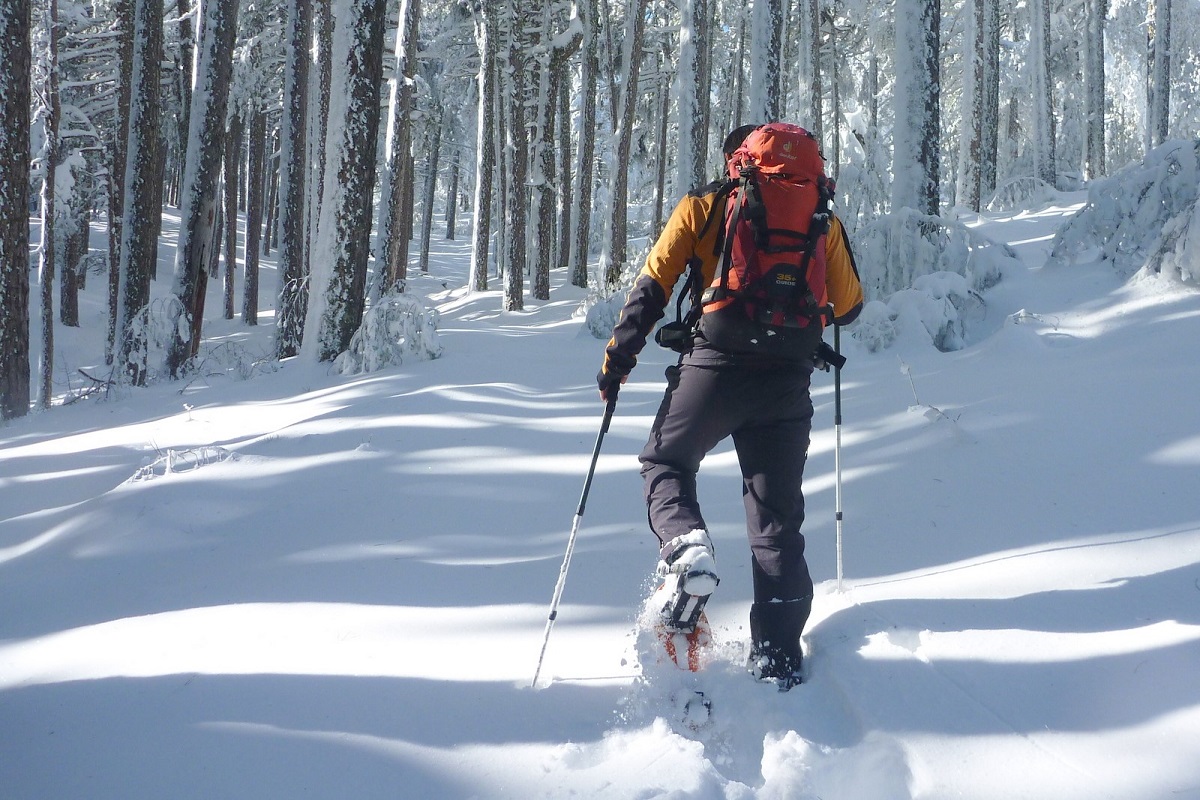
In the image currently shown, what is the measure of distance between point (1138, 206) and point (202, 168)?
10562mm

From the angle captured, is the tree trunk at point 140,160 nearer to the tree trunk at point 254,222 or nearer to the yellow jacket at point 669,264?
the tree trunk at point 254,222

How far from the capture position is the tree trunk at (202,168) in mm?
10750

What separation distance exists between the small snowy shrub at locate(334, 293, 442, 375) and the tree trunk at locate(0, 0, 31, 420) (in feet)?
11.7

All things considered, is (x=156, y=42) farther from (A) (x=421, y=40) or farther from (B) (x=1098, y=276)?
(A) (x=421, y=40)

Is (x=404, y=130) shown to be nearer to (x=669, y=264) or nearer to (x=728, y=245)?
(x=669, y=264)

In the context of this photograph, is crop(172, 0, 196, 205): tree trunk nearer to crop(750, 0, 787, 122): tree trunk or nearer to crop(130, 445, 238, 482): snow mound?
crop(750, 0, 787, 122): tree trunk

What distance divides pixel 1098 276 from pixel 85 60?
2520cm

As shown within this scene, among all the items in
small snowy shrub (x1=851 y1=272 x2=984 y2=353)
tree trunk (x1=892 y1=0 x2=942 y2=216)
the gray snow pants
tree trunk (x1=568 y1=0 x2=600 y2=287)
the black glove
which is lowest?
the gray snow pants

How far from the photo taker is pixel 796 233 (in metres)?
2.93

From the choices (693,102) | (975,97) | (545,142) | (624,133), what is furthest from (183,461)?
(975,97)

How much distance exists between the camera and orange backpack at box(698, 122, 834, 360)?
9.50 ft

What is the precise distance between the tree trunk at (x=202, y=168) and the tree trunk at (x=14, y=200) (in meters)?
1.80

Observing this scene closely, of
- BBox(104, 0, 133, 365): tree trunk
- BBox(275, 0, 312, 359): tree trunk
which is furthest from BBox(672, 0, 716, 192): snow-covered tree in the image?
BBox(104, 0, 133, 365): tree trunk

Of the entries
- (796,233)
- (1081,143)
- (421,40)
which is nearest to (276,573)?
(796,233)
